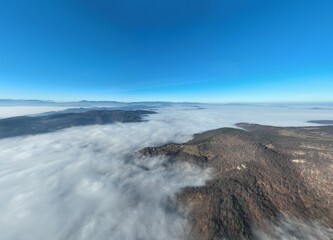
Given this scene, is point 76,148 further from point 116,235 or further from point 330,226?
point 330,226

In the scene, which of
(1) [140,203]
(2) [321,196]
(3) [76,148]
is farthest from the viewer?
(3) [76,148]

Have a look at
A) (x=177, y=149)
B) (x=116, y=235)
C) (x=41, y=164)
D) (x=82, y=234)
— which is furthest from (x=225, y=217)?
(x=41, y=164)

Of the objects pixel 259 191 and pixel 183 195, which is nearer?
pixel 259 191

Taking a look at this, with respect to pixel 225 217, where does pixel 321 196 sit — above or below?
above

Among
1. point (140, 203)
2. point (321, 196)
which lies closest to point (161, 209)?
point (140, 203)

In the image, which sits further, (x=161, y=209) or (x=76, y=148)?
(x=76, y=148)

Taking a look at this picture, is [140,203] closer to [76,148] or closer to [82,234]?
[82,234]

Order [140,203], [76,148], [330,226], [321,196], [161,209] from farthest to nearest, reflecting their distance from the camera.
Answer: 1. [76,148]
2. [140,203]
3. [161,209]
4. [321,196]
5. [330,226]

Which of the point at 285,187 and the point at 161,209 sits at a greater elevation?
the point at 285,187

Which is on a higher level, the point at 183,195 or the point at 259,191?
the point at 259,191
